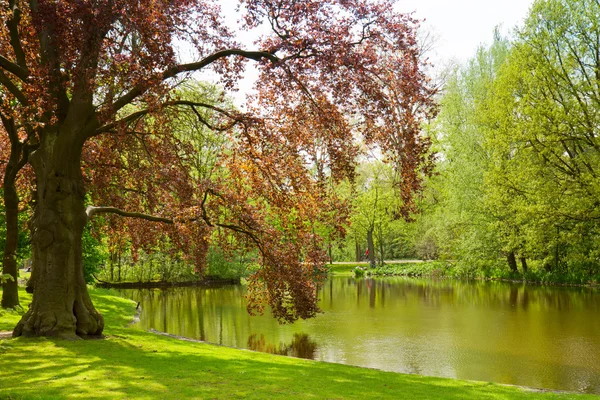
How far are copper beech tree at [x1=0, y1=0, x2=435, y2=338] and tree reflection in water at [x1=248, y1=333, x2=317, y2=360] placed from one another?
1.54 metres

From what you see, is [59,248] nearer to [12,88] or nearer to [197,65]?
[12,88]

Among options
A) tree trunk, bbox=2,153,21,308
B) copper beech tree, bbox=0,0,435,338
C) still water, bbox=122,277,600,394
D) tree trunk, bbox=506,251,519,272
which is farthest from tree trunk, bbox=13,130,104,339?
tree trunk, bbox=506,251,519,272

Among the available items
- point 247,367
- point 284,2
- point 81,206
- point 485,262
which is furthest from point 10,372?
point 485,262

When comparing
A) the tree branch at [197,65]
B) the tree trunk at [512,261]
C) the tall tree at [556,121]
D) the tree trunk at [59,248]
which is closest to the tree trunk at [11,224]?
the tree trunk at [59,248]

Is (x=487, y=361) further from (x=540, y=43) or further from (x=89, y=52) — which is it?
(x=540, y=43)

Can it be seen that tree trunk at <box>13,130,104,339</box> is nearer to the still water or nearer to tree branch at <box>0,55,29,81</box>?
tree branch at <box>0,55,29,81</box>

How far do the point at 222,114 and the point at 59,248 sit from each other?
5220 millimetres

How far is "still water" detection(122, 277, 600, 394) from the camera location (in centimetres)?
1316

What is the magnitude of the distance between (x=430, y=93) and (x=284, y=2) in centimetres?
388

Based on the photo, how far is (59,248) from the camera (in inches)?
478

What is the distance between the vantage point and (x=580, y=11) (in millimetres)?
29797

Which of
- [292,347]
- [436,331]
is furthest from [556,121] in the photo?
[292,347]

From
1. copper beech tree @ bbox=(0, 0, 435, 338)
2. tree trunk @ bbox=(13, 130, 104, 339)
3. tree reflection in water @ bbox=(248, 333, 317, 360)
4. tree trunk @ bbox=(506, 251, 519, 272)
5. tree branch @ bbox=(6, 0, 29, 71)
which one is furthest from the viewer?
tree trunk @ bbox=(506, 251, 519, 272)

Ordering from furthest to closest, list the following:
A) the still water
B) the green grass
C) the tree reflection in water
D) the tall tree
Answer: the tall tree, the tree reflection in water, the still water, the green grass
